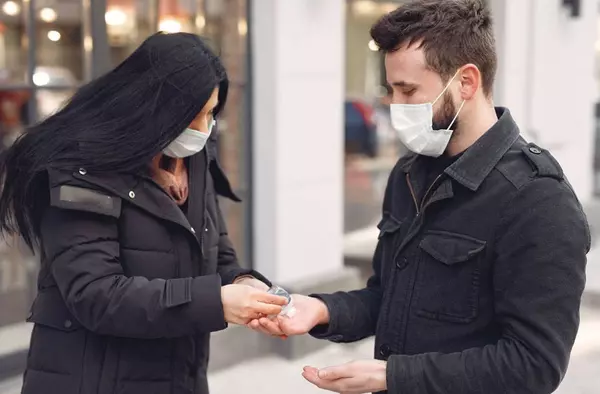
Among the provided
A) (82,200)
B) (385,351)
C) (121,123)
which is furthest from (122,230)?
(385,351)

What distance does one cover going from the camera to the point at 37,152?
2182mm

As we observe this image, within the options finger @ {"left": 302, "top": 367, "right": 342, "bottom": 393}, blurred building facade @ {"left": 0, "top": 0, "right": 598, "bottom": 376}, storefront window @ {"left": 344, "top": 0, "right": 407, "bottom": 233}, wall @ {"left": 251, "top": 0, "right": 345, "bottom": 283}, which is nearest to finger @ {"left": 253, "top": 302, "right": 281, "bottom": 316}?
finger @ {"left": 302, "top": 367, "right": 342, "bottom": 393}

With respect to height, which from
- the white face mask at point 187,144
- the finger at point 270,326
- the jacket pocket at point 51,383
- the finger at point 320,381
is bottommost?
the jacket pocket at point 51,383

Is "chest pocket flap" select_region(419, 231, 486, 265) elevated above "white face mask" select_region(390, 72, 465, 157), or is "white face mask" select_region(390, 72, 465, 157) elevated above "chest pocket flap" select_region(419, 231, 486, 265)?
"white face mask" select_region(390, 72, 465, 157)

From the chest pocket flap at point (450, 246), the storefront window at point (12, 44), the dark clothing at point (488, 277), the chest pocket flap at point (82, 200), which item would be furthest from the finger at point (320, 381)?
the storefront window at point (12, 44)

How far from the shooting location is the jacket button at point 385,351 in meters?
2.05

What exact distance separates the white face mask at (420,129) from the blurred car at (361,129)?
5.91 m

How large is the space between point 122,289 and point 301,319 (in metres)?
0.50

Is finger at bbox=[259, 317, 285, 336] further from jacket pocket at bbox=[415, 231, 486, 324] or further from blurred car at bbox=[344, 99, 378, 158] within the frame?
blurred car at bbox=[344, 99, 378, 158]

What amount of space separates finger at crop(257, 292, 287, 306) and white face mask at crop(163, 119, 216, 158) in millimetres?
485

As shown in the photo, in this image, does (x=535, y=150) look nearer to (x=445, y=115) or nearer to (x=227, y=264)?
(x=445, y=115)

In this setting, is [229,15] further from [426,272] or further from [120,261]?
[426,272]

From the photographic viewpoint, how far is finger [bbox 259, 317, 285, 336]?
7.54ft

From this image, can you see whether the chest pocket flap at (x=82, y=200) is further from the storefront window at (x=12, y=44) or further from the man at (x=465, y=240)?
the storefront window at (x=12, y=44)
